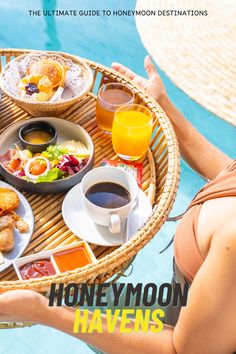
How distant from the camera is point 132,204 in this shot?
40.5 inches

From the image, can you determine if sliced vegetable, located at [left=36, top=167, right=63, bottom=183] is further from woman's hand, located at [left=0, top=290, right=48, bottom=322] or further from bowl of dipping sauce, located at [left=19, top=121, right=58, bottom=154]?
woman's hand, located at [left=0, top=290, right=48, bottom=322]

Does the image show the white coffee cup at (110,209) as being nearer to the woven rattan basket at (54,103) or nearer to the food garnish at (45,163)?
the food garnish at (45,163)

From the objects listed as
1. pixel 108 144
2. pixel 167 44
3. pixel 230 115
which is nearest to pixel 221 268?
pixel 230 115

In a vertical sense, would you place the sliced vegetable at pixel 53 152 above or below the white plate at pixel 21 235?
above

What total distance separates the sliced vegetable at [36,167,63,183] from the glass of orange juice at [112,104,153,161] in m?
0.20

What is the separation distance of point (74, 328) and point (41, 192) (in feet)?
1.13

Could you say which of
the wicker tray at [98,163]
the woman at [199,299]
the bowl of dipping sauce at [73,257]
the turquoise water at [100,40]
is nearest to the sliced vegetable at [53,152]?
the wicker tray at [98,163]

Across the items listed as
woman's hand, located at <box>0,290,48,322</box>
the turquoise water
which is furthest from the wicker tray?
the turquoise water

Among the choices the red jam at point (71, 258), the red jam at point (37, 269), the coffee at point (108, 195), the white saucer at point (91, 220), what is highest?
the coffee at point (108, 195)

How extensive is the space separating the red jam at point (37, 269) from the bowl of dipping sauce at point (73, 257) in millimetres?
14

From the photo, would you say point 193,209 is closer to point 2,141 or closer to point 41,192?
point 41,192

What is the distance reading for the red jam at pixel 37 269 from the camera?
37.0 inches

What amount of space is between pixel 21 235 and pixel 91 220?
0.54 ft

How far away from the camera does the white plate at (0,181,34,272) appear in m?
0.97
